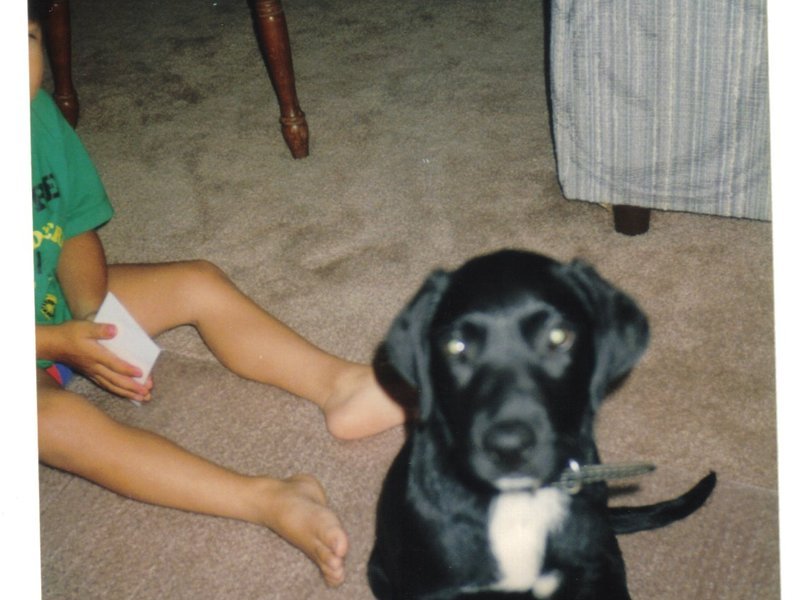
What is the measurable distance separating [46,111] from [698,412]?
1515 mm

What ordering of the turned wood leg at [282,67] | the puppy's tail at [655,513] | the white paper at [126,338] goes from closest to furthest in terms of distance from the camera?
the puppy's tail at [655,513] < the white paper at [126,338] < the turned wood leg at [282,67]

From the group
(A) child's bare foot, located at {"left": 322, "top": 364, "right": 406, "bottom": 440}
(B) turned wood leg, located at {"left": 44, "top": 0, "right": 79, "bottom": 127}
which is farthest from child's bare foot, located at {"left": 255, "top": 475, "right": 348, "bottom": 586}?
(B) turned wood leg, located at {"left": 44, "top": 0, "right": 79, "bottom": 127}

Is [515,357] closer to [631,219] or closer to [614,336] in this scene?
[614,336]

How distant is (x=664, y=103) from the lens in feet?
6.23

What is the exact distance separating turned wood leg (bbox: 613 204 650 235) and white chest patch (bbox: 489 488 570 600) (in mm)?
1079

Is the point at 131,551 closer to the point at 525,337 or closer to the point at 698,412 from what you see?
the point at 525,337

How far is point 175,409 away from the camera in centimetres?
182

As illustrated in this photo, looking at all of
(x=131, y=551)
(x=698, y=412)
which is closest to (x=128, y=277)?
(x=131, y=551)

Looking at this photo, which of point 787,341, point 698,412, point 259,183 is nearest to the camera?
point 787,341

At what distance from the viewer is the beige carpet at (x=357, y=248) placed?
151cm

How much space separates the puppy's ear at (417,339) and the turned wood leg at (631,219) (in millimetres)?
996

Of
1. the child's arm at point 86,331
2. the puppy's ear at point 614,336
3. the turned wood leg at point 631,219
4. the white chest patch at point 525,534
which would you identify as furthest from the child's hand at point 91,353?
the turned wood leg at point 631,219

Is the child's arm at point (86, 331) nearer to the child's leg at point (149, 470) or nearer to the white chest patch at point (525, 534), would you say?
the child's leg at point (149, 470)

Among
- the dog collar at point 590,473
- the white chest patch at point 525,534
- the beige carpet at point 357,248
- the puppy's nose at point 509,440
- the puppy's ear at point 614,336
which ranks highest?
the puppy's ear at point 614,336
